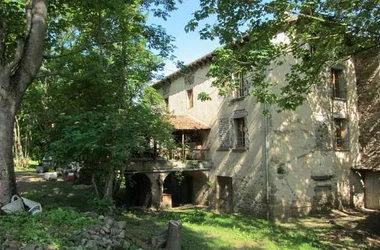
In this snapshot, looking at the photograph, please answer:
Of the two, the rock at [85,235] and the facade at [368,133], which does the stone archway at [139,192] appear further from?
the rock at [85,235]

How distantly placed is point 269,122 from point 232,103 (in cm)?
304

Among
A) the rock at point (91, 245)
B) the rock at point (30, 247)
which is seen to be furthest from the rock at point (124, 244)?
the rock at point (30, 247)

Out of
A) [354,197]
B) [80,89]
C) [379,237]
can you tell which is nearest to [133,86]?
[80,89]

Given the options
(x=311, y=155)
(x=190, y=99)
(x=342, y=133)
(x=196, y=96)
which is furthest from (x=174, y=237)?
(x=190, y=99)

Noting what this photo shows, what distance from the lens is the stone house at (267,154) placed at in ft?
52.0

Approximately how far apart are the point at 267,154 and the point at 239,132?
2799mm

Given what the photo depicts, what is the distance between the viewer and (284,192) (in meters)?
15.7

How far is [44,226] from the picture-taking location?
645cm

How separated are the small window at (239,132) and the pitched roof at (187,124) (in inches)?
96.3

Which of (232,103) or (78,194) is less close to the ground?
(232,103)

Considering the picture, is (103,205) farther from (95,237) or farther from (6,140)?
(95,237)

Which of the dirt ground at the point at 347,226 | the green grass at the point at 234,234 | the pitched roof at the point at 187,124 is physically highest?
the pitched roof at the point at 187,124

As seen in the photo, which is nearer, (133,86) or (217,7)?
(217,7)

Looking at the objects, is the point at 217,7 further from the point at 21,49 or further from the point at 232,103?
the point at 232,103
